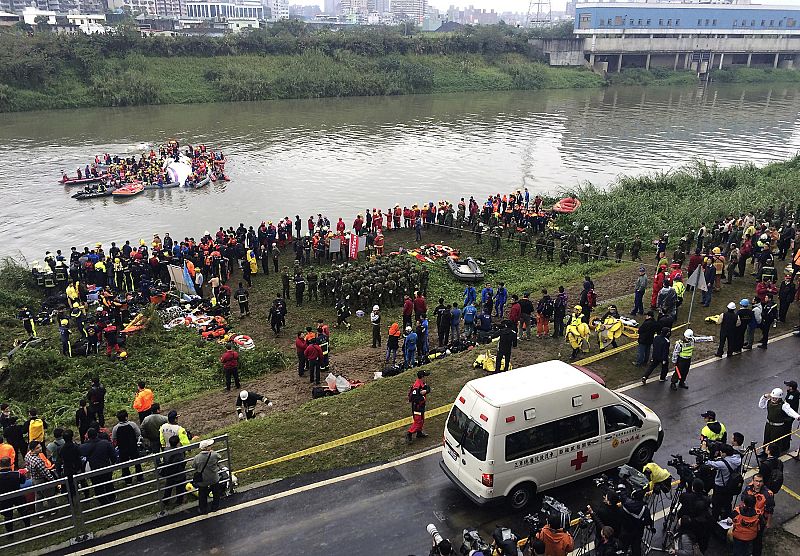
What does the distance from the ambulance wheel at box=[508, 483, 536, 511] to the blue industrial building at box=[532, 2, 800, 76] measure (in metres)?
110

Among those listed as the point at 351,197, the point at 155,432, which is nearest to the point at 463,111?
the point at 351,197

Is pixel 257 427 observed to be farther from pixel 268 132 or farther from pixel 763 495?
pixel 268 132

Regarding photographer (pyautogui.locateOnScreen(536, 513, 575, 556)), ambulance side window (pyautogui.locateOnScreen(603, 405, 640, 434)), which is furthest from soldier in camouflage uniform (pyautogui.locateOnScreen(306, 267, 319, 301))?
photographer (pyautogui.locateOnScreen(536, 513, 575, 556))

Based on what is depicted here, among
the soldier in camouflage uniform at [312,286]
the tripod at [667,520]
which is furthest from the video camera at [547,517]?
the soldier in camouflage uniform at [312,286]

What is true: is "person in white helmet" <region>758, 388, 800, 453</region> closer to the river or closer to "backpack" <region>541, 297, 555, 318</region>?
"backpack" <region>541, 297, 555, 318</region>

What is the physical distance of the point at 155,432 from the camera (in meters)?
11.9

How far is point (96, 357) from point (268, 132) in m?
48.1

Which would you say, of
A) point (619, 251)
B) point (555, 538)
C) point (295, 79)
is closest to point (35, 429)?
point (555, 538)

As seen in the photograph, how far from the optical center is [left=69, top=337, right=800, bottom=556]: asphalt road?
10000 millimetres

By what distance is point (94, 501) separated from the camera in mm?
11008

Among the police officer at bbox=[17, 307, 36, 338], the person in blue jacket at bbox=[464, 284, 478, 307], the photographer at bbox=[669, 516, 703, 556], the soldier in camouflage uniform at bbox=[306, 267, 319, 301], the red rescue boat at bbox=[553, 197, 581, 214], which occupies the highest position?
the photographer at bbox=[669, 516, 703, 556]

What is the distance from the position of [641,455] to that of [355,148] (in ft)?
157

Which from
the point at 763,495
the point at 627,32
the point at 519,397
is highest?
the point at 627,32

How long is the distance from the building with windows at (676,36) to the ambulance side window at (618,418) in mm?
108773
